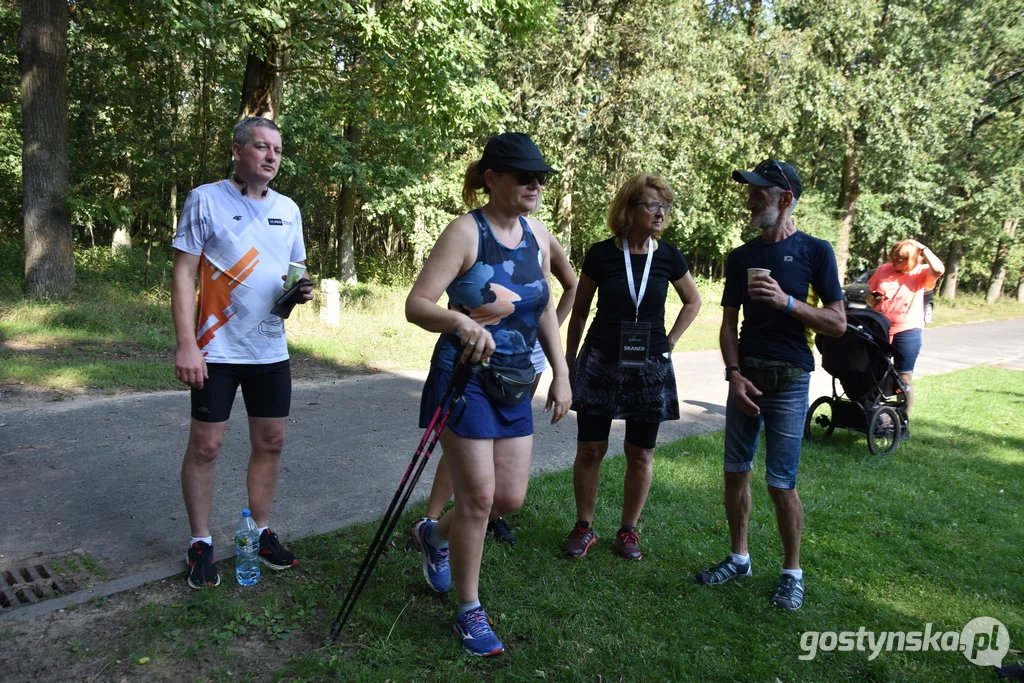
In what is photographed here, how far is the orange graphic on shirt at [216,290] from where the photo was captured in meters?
3.38

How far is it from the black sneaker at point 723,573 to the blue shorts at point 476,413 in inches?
55.4

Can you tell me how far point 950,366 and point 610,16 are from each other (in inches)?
459

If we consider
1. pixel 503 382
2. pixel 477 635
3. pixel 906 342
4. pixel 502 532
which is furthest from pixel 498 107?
pixel 477 635

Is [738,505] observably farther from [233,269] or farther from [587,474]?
[233,269]

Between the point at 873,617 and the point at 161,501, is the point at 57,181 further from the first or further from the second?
the point at 873,617

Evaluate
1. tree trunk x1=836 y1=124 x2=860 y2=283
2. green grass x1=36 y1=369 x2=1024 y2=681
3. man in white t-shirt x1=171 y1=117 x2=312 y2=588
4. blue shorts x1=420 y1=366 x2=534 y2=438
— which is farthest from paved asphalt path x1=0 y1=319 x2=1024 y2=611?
tree trunk x1=836 y1=124 x2=860 y2=283

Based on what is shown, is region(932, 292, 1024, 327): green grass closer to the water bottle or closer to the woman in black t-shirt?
the woman in black t-shirt

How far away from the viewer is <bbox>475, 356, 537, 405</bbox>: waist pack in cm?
296

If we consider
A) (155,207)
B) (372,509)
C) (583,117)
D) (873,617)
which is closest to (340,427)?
(372,509)

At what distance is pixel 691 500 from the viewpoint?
5.15 meters

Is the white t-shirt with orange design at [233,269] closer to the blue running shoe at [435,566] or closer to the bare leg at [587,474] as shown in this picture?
the blue running shoe at [435,566]

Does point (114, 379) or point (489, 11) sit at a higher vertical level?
point (489, 11)

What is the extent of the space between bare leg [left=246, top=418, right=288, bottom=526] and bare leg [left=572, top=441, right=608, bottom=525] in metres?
1.58

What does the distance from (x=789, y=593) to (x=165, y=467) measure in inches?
153
